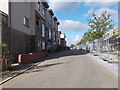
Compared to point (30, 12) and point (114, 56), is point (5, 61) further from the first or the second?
point (30, 12)

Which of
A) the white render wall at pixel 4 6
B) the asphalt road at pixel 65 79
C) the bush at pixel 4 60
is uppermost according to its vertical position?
the white render wall at pixel 4 6

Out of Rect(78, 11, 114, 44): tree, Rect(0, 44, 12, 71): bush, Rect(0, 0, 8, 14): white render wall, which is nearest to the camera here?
Rect(0, 44, 12, 71): bush

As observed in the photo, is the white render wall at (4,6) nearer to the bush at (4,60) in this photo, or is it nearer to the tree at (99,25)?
the bush at (4,60)

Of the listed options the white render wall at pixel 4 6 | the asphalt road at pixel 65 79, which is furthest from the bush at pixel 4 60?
the white render wall at pixel 4 6

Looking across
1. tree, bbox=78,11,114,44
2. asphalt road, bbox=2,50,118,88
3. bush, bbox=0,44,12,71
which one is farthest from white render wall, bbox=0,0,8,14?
tree, bbox=78,11,114,44

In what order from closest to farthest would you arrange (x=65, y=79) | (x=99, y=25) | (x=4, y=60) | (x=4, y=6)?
(x=65, y=79) < (x=4, y=60) < (x=4, y=6) < (x=99, y=25)

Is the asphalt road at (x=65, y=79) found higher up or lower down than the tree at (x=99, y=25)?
lower down

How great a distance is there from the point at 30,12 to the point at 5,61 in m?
15.4

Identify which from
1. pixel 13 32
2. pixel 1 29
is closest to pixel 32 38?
pixel 13 32

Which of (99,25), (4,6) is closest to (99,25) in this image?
(99,25)

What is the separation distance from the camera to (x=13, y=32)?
658 inches

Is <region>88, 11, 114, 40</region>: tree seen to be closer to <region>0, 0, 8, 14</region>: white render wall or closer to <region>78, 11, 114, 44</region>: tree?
<region>78, 11, 114, 44</region>: tree

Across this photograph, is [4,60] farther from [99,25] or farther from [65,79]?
[99,25]

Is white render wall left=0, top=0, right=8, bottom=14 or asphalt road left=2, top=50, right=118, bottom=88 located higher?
white render wall left=0, top=0, right=8, bottom=14
